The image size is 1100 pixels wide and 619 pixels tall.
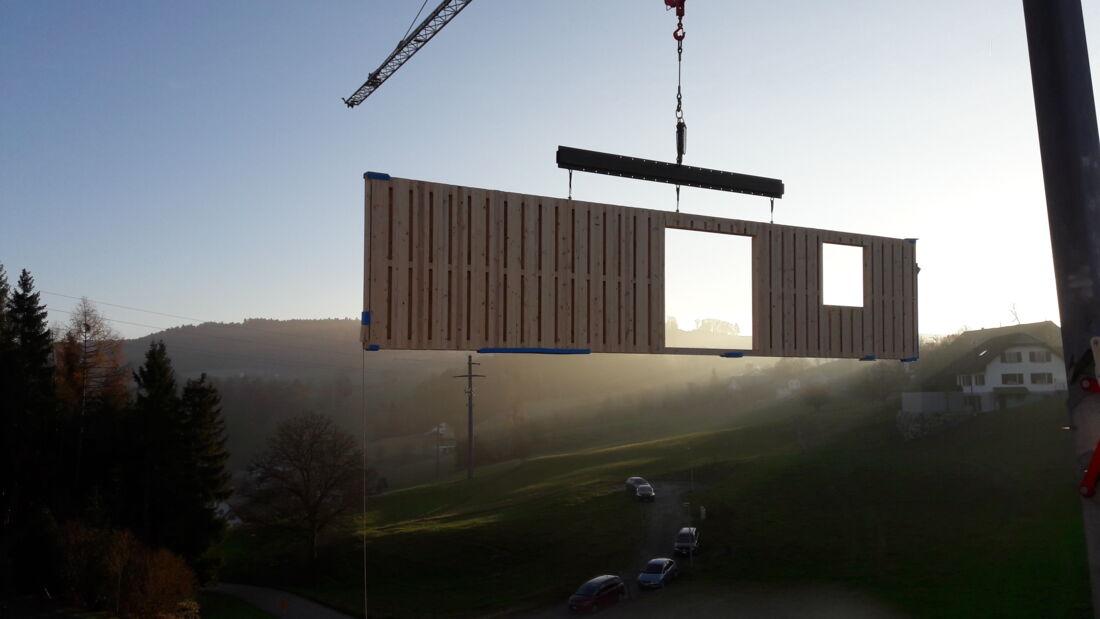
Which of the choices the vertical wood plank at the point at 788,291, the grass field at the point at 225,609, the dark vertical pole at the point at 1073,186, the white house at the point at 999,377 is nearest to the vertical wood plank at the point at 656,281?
the vertical wood plank at the point at 788,291

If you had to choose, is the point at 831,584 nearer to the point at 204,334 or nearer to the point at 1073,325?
the point at 1073,325

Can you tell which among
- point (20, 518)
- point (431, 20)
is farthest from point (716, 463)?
point (20, 518)

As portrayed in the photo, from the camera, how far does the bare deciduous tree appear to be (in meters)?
30.9

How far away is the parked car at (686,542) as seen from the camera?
95.4ft

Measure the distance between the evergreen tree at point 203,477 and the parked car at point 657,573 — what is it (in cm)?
Result: 1762

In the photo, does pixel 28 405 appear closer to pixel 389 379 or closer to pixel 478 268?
pixel 478 268

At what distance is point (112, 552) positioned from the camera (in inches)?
916

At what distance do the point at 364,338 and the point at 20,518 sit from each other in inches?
1238

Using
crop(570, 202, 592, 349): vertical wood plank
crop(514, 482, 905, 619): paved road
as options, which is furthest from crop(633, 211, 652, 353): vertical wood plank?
crop(514, 482, 905, 619): paved road

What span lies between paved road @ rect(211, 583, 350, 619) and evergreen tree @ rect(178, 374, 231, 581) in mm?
1672

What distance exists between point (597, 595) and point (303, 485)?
1423 centimetres

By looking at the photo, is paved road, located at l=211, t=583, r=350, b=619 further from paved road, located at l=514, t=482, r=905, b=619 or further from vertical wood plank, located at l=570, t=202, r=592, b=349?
vertical wood plank, located at l=570, t=202, r=592, b=349

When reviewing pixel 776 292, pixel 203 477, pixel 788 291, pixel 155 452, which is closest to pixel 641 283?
pixel 776 292

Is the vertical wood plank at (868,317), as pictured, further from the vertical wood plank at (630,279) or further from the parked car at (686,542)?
the parked car at (686,542)
